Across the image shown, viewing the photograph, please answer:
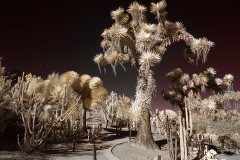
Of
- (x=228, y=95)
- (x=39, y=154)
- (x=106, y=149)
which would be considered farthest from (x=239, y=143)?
(x=39, y=154)

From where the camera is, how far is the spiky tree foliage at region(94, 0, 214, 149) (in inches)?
466

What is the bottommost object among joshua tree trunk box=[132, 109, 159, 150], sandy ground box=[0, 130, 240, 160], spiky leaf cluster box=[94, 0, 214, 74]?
sandy ground box=[0, 130, 240, 160]

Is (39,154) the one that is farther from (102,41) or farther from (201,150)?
(201,150)

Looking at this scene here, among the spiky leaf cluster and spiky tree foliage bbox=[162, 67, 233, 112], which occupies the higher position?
the spiky leaf cluster

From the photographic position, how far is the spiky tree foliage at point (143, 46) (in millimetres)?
11844

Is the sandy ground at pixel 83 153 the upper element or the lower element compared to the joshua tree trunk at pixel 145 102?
lower

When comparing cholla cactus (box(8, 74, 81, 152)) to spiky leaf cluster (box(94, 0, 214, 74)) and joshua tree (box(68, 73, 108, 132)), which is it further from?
spiky leaf cluster (box(94, 0, 214, 74))

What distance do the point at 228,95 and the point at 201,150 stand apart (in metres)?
3.14

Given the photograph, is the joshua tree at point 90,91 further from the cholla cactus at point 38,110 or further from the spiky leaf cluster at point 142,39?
the spiky leaf cluster at point 142,39

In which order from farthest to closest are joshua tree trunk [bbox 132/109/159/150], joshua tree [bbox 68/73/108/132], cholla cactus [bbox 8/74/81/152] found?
joshua tree [bbox 68/73/108/132], joshua tree trunk [bbox 132/109/159/150], cholla cactus [bbox 8/74/81/152]

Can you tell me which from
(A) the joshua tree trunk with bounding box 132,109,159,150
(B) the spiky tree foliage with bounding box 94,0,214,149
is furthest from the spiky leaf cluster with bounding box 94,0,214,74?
(A) the joshua tree trunk with bounding box 132,109,159,150

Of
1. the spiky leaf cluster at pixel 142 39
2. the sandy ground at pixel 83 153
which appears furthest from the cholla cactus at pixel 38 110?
the spiky leaf cluster at pixel 142 39

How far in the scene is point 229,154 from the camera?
14.0 meters

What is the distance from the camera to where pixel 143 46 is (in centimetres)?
1191
